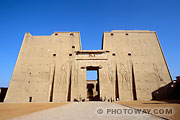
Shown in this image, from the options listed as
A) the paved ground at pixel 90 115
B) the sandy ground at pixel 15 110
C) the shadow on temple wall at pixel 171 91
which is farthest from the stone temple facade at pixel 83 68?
the paved ground at pixel 90 115

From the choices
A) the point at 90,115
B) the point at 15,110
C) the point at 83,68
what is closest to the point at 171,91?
the point at 83,68

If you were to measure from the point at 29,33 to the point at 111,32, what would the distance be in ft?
45.6

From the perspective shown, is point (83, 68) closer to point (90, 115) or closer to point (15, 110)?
point (15, 110)

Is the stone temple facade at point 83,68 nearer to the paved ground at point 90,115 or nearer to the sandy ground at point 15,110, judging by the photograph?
the sandy ground at point 15,110

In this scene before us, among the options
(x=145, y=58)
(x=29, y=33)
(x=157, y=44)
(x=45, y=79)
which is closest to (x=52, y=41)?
(x=29, y=33)

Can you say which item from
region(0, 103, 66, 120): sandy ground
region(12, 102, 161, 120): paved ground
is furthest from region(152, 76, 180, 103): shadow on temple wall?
region(0, 103, 66, 120): sandy ground

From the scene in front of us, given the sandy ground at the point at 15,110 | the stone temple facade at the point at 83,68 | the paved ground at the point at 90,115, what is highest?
the stone temple facade at the point at 83,68

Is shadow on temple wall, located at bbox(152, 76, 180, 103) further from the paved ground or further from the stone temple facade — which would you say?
the paved ground

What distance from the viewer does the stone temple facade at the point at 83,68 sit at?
16.5m

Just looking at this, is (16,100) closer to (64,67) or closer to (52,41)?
(64,67)

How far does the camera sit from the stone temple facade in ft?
54.3

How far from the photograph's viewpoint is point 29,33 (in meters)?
→ 21.1

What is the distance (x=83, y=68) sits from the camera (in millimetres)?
17594

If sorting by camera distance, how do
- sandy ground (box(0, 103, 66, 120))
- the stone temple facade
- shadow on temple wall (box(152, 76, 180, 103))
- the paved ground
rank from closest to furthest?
Result: the paved ground
sandy ground (box(0, 103, 66, 120))
shadow on temple wall (box(152, 76, 180, 103))
the stone temple facade
